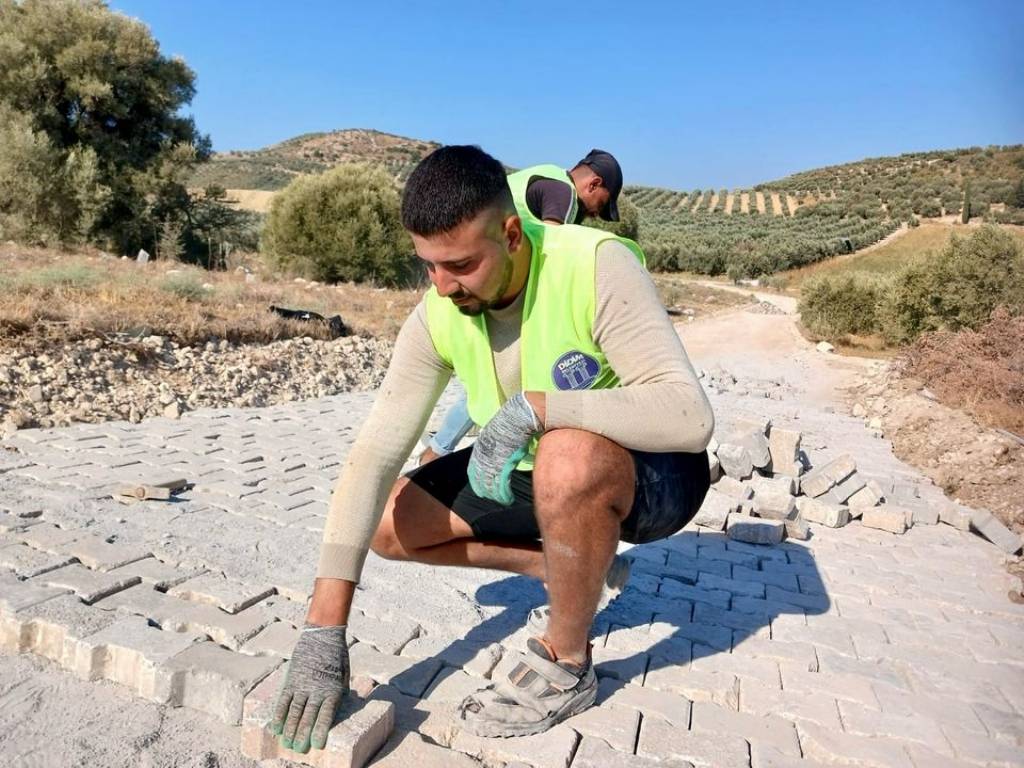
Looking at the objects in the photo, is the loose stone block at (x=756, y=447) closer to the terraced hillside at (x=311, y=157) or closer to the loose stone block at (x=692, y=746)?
the loose stone block at (x=692, y=746)

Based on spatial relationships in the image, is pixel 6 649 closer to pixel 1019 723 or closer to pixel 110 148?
pixel 1019 723

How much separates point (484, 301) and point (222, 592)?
5.08 feet

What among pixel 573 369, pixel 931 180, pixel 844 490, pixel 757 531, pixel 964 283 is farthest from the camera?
pixel 931 180

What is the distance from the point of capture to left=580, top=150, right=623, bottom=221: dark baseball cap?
4480 mm

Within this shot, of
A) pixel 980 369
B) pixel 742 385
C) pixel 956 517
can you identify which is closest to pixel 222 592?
pixel 956 517

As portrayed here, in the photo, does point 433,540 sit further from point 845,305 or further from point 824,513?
point 845,305

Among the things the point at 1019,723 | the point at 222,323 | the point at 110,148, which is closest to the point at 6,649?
the point at 1019,723

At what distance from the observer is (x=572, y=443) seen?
2.05m

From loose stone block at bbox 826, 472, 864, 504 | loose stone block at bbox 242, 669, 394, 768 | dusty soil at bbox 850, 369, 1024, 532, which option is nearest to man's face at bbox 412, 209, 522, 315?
loose stone block at bbox 242, 669, 394, 768

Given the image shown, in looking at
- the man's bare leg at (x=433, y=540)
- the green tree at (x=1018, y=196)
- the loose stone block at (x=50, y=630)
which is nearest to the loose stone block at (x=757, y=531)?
the man's bare leg at (x=433, y=540)

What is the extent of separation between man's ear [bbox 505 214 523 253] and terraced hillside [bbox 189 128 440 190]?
4691 cm

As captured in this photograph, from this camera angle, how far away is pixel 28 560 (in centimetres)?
291

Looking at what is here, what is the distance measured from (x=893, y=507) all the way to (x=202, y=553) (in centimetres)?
Answer: 411

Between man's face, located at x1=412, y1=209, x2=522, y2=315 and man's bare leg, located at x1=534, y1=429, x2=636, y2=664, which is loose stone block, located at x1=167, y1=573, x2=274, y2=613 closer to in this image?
man's bare leg, located at x1=534, y1=429, x2=636, y2=664
